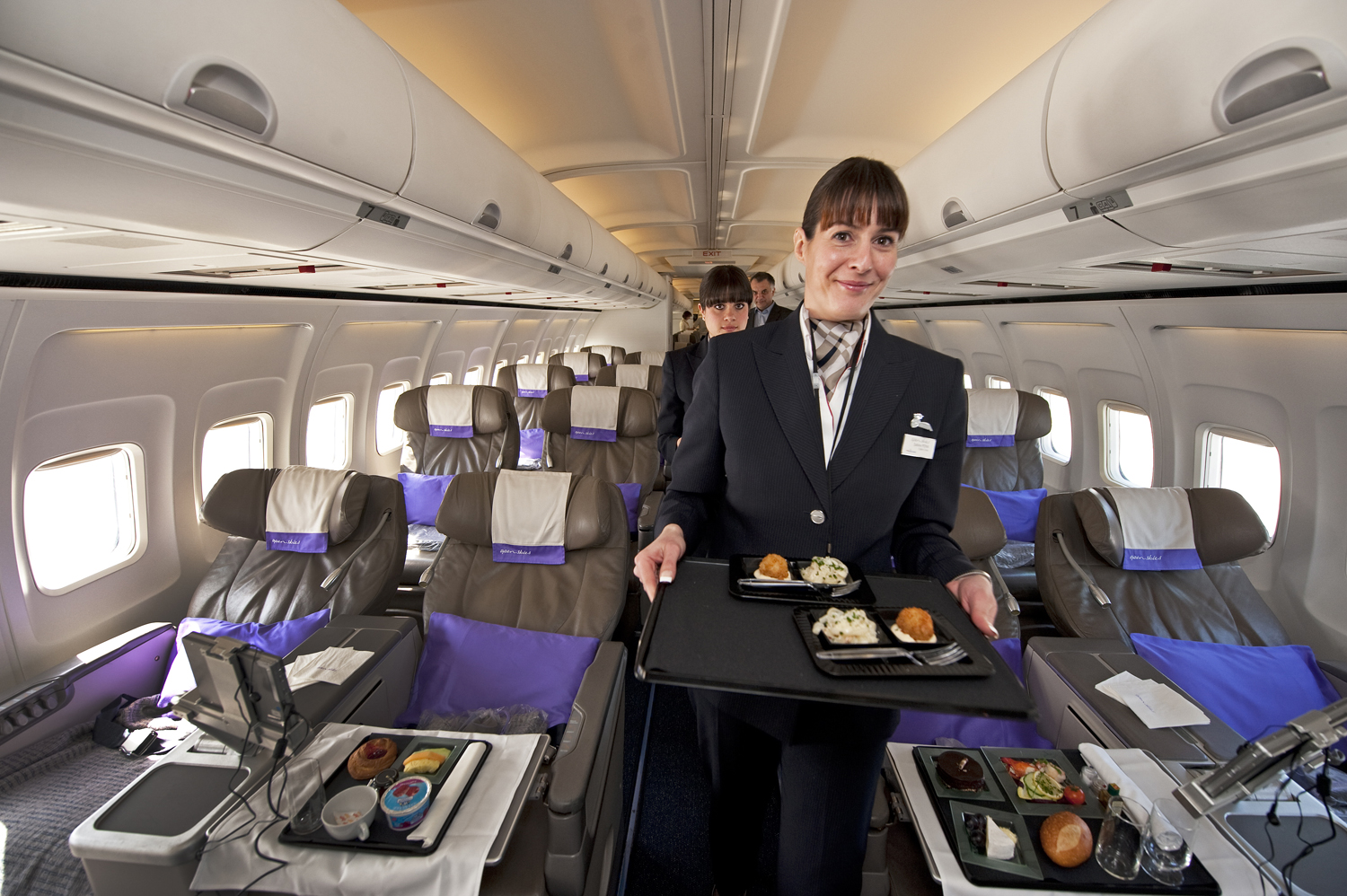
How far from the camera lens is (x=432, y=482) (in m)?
4.25

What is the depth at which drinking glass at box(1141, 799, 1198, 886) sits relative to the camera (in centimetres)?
110

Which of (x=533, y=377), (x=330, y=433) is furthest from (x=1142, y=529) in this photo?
(x=533, y=377)

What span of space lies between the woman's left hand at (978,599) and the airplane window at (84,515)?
388cm

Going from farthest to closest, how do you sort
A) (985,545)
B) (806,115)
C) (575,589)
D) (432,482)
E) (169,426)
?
(432,482), (806,115), (169,426), (985,545), (575,589)

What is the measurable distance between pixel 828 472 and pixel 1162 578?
8.64ft

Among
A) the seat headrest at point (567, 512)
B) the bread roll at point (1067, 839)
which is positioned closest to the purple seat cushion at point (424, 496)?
the seat headrest at point (567, 512)

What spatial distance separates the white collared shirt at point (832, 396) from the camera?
1291 mm

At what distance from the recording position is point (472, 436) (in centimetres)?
485

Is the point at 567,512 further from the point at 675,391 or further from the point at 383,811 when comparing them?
the point at 383,811

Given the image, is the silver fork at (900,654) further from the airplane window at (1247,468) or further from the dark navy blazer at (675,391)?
the airplane window at (1247,468)

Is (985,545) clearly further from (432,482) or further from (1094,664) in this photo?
(432,482)

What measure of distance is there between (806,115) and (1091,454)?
13.6ft

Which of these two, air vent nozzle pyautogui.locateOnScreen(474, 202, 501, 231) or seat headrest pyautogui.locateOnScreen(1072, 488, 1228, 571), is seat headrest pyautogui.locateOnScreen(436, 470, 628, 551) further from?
seat headrest pyautogui.locateOnScreen(1072, 488, 1228, 571)

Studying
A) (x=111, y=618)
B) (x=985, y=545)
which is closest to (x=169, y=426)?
(x=111, y=618)
